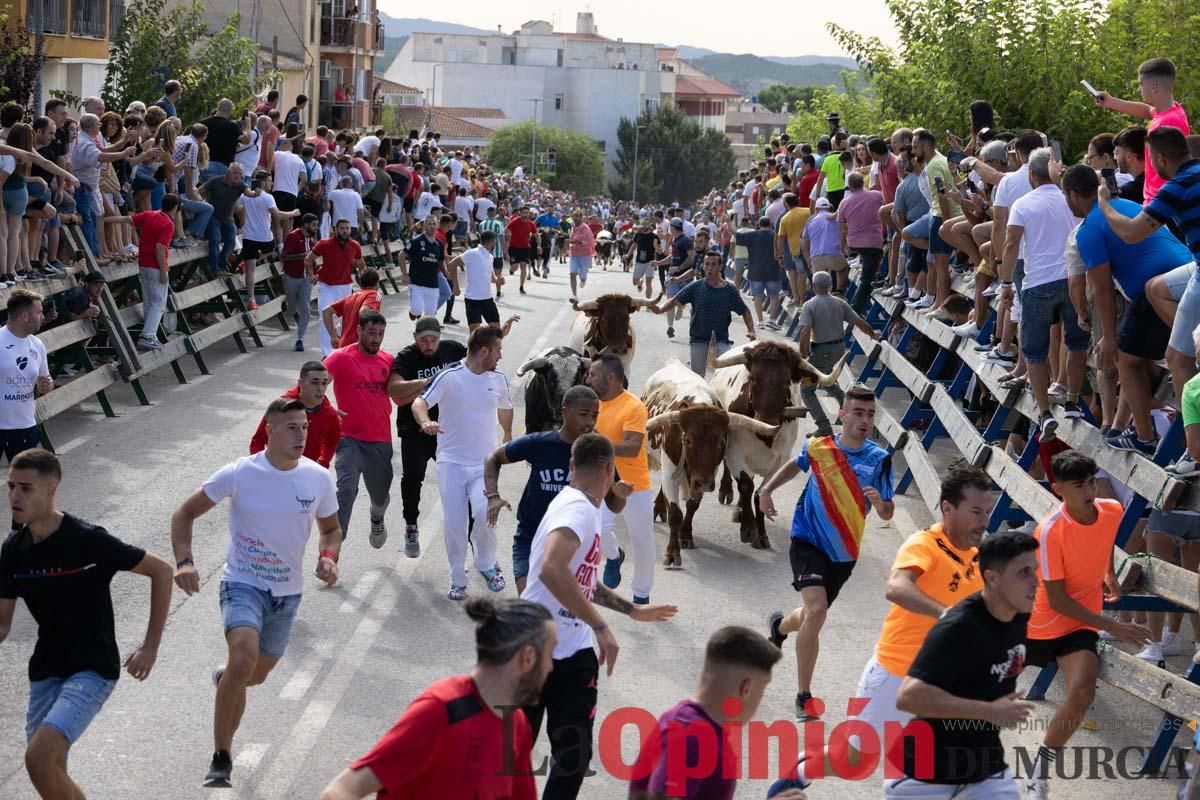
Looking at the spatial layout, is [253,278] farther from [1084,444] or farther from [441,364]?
[1084,444]

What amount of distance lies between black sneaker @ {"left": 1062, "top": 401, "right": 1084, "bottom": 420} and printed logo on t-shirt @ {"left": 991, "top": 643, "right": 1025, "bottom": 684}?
578 cm

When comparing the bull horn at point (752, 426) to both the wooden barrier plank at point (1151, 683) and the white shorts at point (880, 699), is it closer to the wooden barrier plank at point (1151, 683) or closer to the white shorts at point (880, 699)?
the wooden barrier plank at point (1151, 683)

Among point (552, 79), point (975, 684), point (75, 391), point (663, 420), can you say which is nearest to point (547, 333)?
point (75, 391)

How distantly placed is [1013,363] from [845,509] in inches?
198

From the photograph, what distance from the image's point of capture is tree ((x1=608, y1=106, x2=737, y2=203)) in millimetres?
134500

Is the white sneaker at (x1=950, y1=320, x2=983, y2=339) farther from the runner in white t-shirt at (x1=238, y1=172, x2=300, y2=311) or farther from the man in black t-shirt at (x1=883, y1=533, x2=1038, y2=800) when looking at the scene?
the runner in white t-shirt at (x1=238, y1=172, x2=300, y2=311)

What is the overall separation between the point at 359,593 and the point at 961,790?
250 inches

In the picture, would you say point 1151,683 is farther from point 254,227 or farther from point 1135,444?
point 254,227

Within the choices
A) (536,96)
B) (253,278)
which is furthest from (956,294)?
(536,96)

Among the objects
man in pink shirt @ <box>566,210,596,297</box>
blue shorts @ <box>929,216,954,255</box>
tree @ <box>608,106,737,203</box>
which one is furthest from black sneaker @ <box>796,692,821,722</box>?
tree @ <box>608,106,737,203</box>

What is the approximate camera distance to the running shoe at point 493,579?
11703 millimetres

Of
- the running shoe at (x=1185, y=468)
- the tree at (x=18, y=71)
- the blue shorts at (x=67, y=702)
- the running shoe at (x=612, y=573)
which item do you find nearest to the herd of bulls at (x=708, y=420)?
the running shoe at (x=612, y=573)

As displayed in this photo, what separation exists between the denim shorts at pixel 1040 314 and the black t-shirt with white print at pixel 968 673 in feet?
21.1

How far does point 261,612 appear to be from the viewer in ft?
27.1
